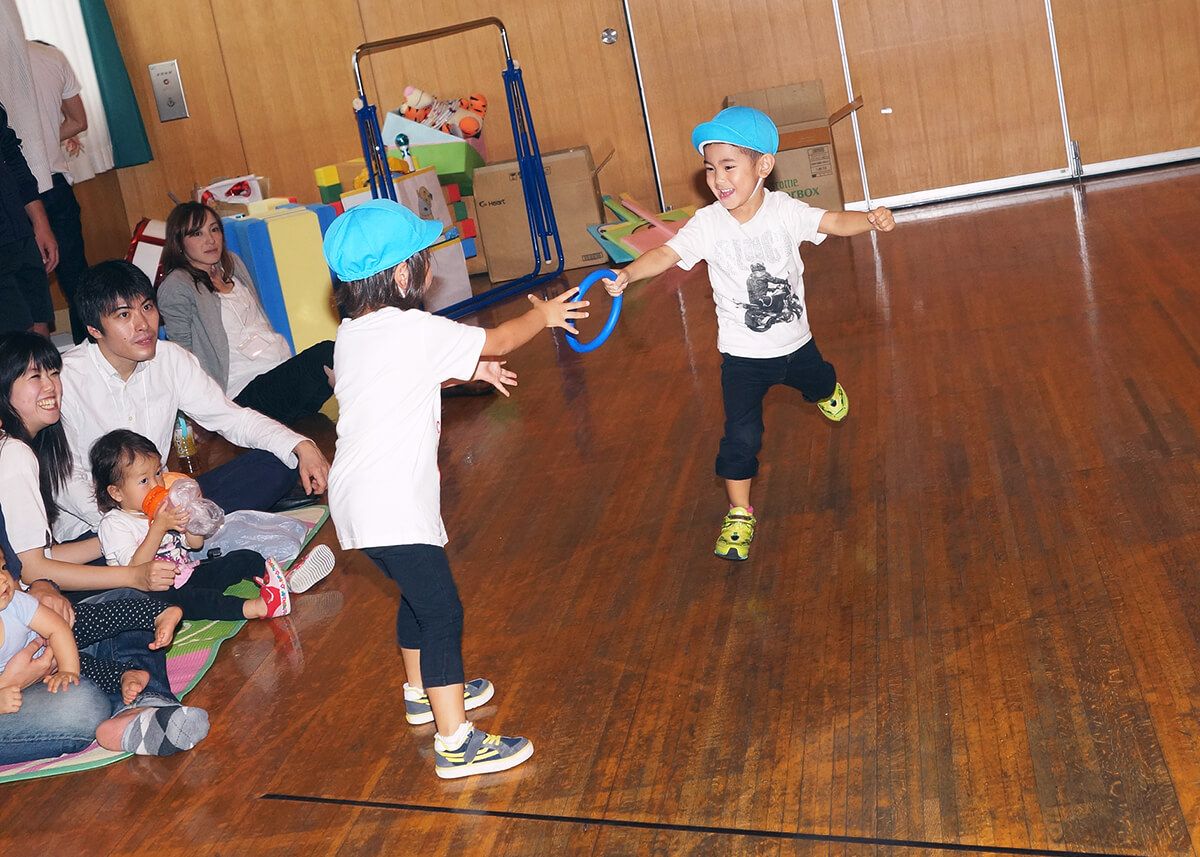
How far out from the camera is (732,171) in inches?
118

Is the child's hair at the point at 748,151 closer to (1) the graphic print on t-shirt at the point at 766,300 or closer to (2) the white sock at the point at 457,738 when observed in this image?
(1) the graphic print on t-shirt at the point at 766,300

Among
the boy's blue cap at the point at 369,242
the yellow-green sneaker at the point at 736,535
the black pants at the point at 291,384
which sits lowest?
the yellow-green sneaker at the point at 736,535

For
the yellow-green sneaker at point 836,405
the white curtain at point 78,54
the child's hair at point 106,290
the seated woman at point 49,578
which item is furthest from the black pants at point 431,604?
the white curtain at point 78,54

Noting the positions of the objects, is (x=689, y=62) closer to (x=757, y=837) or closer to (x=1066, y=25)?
(x=1066, y=25)

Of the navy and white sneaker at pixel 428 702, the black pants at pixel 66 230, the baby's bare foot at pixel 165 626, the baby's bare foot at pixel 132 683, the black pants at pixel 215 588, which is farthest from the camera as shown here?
the black pants at pixel 66 230

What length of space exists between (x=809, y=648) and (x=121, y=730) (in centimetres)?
144

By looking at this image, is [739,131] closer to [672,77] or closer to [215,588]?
[215,588]

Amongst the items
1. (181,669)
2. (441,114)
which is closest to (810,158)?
(441,114)

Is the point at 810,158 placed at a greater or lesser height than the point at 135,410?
greater

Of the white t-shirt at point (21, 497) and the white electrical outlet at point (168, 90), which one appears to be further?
the white electrical outlet at point (168, 90)

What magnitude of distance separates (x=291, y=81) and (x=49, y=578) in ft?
19.0

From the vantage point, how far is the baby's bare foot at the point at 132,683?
272 cm

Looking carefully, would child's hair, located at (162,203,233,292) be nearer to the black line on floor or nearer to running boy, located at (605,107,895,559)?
running boy, located at (605,107,895,559)

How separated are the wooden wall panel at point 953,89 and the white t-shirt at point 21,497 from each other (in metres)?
5.98
